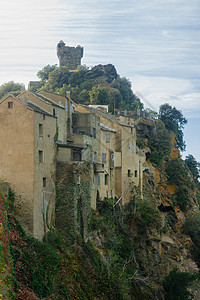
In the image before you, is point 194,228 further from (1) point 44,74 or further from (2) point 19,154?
(1) point 44,74

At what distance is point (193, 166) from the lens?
7519 centimetres

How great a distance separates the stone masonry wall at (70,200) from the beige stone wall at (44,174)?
64 centimetres

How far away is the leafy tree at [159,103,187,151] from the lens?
7250 centimetres

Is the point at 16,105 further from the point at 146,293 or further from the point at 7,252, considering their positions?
the point at 146,293

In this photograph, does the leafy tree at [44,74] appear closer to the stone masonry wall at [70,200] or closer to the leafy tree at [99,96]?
the leafy tree at [99,96]

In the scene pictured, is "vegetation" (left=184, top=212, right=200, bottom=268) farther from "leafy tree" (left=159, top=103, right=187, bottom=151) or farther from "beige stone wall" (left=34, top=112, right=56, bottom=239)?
"beige stone wall" (left=34, top=112, right=56, bottom=239)

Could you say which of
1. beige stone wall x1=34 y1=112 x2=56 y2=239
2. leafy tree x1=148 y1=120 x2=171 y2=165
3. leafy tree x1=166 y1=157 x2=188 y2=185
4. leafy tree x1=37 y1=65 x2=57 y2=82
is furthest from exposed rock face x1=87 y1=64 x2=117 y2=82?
beige stone wall x1=34 y1=112 x2=56 y2=239

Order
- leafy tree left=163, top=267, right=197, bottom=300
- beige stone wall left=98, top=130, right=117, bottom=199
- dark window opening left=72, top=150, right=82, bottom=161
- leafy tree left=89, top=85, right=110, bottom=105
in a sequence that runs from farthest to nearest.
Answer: leafy tree left=89, top=85, right=110, bottom=105
beige stone wall left=98, top=130, right=117, bottom=199
leafy tree left=163, top=267, right=197, bottom=300
dark window opening left=72, top=150, right=82, bottom=161

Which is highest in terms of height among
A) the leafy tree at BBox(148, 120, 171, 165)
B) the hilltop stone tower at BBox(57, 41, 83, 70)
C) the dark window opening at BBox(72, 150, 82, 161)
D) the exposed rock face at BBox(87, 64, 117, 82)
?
the hilltop stone tower at BBox(57, 41, 83, 70)

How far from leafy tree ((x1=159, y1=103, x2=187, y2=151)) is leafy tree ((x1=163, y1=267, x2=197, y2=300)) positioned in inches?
1521

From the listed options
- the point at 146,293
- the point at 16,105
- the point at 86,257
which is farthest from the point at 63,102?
the point at 146,293

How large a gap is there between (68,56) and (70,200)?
7313 cm

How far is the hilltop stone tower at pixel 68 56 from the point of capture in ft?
311

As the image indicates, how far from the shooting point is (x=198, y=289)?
44.5 metres
